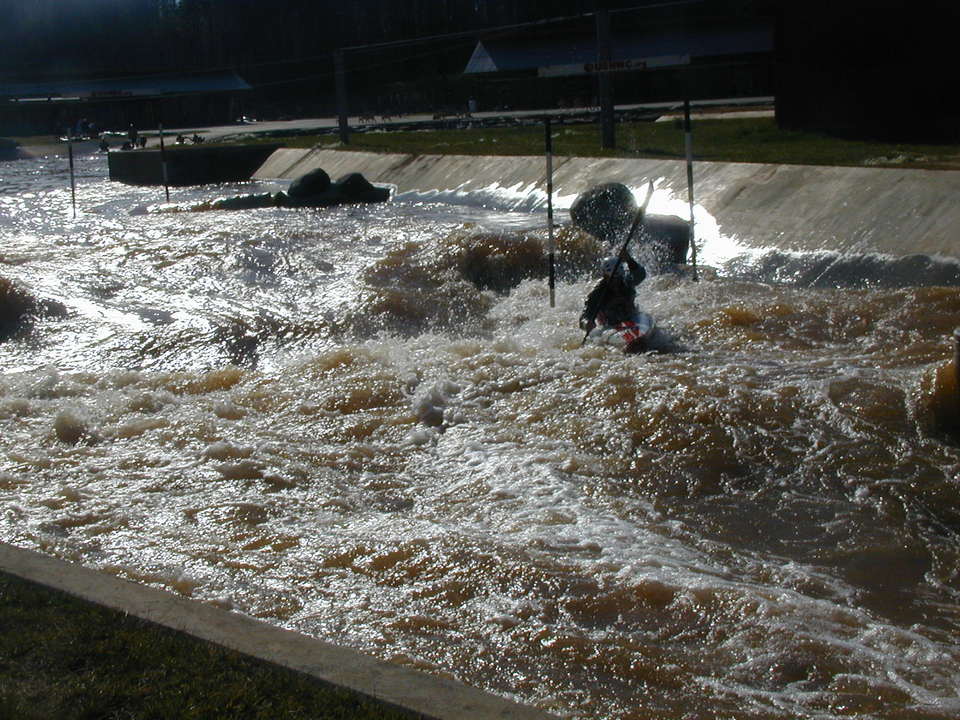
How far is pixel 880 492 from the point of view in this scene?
684 centimetres

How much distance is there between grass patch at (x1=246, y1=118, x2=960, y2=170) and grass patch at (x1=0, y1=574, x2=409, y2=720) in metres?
12.7

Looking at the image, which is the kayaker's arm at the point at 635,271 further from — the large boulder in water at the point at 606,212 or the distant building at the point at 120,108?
the distant building at the point at 120,108

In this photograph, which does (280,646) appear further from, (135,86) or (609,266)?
(135,86)

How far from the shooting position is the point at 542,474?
7.35 meters

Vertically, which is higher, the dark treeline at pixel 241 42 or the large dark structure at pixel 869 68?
the dark treeline at pixel 241 42

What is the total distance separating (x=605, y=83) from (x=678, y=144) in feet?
5.84

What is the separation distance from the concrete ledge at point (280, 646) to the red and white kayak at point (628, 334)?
5.53m

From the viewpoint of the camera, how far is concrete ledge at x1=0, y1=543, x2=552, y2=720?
380cm

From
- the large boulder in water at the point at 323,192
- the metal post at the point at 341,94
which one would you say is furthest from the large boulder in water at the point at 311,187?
the metal post at the point at 341,94

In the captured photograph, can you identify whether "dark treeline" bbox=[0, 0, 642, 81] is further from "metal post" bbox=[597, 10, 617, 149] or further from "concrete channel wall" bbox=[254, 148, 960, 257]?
"concrete channel wall" bbox=[254, 148, 960, 257]

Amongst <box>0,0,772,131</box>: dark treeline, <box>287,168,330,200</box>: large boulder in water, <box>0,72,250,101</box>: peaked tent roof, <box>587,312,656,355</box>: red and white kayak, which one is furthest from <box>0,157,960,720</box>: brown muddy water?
<box>0,72,250,101</box>: peaked tent roof

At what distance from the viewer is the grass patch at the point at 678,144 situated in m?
16.1

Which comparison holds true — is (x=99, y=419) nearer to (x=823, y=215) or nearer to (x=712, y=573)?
(x=712, y=573)

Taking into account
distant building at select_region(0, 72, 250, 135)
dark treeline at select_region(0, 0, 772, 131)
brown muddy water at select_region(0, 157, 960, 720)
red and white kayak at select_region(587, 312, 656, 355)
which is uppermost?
dark treeline at select_region(0, 0, 772, 131)
